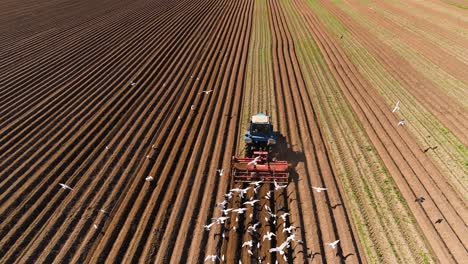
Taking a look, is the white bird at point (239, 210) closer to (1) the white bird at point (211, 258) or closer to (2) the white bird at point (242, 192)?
(2) the white bird at point (242, 192)

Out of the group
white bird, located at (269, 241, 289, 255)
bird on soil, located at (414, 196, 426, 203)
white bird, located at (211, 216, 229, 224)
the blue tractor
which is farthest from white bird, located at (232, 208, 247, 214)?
bird on soil, located at (414, 196, 426, 203)

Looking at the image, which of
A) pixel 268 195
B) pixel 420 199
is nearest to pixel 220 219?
pixel 268 195

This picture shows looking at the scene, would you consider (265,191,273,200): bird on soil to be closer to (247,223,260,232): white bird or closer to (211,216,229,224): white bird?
(247,223,260,232): white bird

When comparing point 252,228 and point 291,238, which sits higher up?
point 252,228

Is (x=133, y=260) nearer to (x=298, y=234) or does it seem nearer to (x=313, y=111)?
(x=298, y=234)

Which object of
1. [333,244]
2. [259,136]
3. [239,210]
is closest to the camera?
[333,244]

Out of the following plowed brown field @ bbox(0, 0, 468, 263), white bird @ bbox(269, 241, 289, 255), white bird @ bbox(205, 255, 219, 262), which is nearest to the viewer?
white bird @ bbox(205, 255, 219, 262)

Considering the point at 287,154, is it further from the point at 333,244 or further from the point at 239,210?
the point at 333,244

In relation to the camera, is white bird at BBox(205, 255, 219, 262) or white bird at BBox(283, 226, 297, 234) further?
white bird at BBox(283, 226, 297, 234)

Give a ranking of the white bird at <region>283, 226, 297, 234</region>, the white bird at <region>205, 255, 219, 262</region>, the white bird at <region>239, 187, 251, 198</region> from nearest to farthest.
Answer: the white bird at <region>205, 255, 219, 262</region>, the white bird at <region>283, 226, 297, 234</region>, the white bird at <region>239, 187, 251, 198</region>

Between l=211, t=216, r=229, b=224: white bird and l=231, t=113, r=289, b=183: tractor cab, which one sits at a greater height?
l=231, t=113, r=289, b=183: tractor cab
